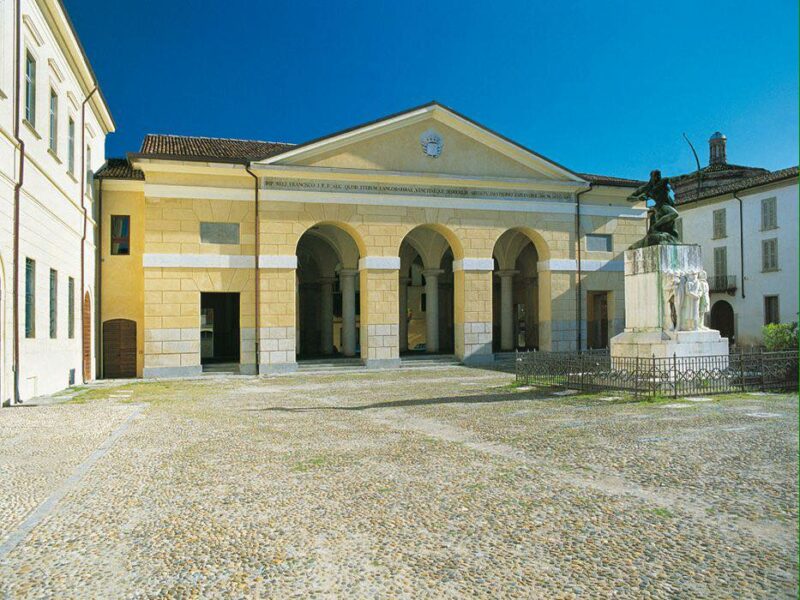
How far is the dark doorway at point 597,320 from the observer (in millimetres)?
29125

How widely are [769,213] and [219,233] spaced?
89.4ft

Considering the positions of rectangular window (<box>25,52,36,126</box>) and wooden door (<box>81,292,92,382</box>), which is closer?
rectangular window (<box>25,52,36,126</box>)

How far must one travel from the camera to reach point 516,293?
32.9 m

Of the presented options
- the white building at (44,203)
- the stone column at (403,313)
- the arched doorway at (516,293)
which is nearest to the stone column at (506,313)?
the arched doorway at (516,293)

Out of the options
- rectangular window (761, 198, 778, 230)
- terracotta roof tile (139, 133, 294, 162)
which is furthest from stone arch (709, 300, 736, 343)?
terracotta roof tile (139, 133, 294, 162)

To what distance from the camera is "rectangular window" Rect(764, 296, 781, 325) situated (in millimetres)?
33094

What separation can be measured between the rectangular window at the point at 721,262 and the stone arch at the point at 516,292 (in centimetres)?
1231

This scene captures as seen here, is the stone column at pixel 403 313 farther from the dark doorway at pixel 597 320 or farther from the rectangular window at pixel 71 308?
the rectangular window at pixel 71 308

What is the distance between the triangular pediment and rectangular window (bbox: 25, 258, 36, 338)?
9.72m

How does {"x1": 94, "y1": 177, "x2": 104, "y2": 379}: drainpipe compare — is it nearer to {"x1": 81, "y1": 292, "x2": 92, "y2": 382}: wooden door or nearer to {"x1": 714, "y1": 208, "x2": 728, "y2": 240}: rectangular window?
Result: {"x1": 81, "y1": 292, "x2": 92, "y2": 382}: wooden door

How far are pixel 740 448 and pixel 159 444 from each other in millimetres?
7564

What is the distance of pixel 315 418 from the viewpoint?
11578mm

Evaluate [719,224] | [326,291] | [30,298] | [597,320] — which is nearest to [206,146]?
[326,291]

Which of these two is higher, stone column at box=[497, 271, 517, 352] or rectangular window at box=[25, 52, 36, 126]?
rectangular window at box=[25, 52, 36, 126]
